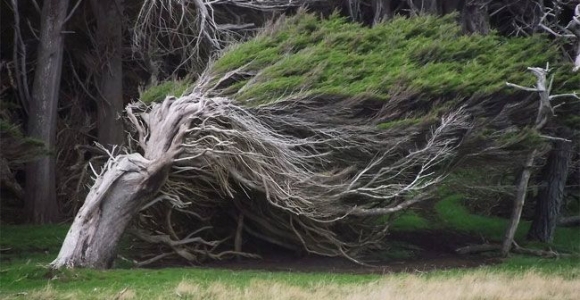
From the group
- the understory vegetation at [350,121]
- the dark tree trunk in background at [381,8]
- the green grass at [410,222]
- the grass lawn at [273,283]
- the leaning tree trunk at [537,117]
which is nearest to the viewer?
the grass lawn at [273,283]

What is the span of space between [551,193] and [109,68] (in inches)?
429

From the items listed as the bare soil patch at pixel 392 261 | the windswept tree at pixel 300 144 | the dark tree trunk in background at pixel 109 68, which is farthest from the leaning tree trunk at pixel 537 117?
the dark tree trunk in background at pixel 109 68

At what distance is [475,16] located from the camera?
911 inches

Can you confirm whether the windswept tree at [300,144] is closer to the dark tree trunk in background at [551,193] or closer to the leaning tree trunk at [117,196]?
the leaning tree trunk at [117,196]

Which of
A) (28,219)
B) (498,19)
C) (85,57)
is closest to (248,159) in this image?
(28,219)

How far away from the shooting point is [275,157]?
1516 centimetres

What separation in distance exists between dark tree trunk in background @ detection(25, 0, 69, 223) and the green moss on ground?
484cm

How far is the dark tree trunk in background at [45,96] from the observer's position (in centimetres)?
1934

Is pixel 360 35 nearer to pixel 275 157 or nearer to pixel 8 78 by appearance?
pixel 275 157

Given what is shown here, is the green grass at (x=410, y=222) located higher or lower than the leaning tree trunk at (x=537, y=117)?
lower

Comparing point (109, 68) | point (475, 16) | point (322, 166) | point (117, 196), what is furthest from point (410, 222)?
point (117, 196)

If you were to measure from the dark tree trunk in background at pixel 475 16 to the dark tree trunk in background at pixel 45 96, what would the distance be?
414 inches

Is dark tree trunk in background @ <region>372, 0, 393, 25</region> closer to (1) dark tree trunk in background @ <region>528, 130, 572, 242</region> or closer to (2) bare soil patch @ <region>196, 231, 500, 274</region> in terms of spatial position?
(1) dark tree trunk in background @ <region>528, 130, 572, 242</region>

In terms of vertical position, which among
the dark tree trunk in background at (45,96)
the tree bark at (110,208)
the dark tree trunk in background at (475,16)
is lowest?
the tree bark at (110,208)
